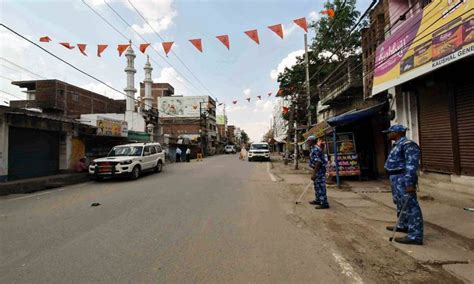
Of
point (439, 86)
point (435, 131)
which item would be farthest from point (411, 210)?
point (439, 86)

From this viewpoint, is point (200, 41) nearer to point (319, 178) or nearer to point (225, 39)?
point (225, 39)

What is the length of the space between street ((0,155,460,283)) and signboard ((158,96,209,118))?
58.4m

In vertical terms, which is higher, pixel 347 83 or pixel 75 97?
pixel 75 97

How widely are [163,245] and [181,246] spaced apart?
319 millimetres

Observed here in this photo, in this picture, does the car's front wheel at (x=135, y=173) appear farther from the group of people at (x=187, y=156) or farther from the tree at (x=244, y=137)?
the tree at (x=244, y=137)

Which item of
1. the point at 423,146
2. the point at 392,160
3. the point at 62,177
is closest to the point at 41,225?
the point at 392,160

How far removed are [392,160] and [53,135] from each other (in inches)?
701

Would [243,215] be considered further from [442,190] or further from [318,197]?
[442,190]

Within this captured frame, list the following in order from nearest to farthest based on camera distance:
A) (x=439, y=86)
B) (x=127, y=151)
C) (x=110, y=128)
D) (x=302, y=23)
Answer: (x=439, y=86) < (x=302, y=23) < (x=127, y=151) < (x=110, y=128)

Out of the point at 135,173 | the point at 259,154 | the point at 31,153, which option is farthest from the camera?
the point at 259,154

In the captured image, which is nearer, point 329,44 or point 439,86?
point 439,86

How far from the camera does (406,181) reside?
4879 mm

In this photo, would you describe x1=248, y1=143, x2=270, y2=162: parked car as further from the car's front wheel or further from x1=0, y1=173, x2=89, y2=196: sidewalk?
x1=0, y1=173, x2=89, y2=196: sidewalk

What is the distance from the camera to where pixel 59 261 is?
4.24 metres
